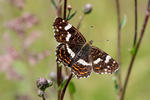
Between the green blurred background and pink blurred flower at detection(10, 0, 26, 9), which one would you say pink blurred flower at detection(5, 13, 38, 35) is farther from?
pink blurred flower at detection(10, 0, 26, 9)

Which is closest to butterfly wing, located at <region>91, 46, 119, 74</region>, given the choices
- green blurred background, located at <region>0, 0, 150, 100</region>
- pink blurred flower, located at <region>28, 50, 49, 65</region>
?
pink blurred flower, located at <region>28, 50, 49, 65</region>

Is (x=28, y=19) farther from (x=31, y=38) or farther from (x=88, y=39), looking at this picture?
(x=88, y=39)

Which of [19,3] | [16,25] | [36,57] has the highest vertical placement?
[19,3]

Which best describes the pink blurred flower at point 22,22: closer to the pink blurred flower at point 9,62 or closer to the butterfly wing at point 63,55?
the pink blurred flower at point 9,62

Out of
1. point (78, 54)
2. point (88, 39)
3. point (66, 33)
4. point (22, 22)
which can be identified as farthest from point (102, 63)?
point (88, 39)

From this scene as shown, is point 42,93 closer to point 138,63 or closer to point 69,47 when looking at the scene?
point 69,47

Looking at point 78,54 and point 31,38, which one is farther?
point 31,38
